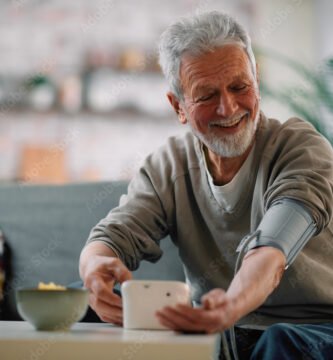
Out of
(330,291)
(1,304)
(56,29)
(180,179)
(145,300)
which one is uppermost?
(56,29)

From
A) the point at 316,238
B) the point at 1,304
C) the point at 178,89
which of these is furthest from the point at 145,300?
the point at 1,304

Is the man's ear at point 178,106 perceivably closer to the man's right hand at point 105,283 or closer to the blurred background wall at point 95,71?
the man's right hand at point 105,283

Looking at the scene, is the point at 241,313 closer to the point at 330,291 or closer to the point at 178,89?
the point at 330,291

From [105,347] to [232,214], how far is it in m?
0.79

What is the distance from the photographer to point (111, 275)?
4.86 ft

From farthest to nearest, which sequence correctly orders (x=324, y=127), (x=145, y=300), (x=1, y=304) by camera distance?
(x=324, y=127) < (x=1, y=304) < (x=145, y=300)

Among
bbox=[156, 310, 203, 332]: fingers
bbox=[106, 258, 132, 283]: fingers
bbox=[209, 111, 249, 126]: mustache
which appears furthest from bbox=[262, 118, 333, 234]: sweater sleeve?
bbox=[156, 310, 203, 332]: fingers

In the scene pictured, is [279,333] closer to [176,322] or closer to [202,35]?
[176,322]

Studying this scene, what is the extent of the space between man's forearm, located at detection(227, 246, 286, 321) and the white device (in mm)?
90

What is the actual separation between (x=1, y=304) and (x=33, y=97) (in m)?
2.47

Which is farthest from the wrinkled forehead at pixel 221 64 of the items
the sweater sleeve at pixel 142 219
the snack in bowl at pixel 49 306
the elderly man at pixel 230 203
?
the snack in bowl at pixel 49 306

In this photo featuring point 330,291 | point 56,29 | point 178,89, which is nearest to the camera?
point 330,291

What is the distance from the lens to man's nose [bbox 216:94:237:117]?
1620 mm

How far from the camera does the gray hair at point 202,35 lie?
1660 millimetres
